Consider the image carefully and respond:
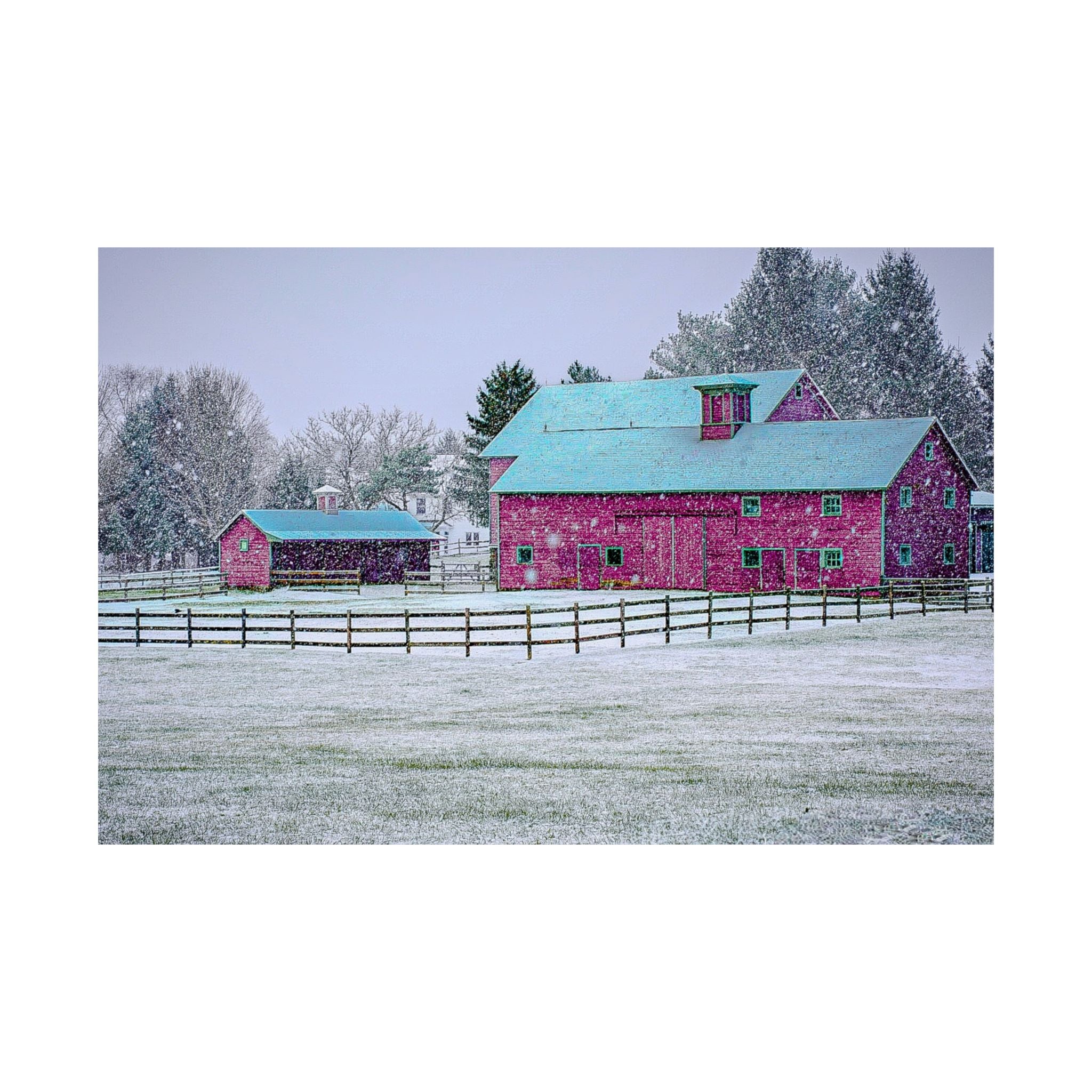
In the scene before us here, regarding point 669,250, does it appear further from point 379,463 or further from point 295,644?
point 295,644

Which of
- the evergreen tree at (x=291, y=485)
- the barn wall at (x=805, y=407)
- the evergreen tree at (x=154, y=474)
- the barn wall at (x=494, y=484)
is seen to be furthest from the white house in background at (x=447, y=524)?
the barn wall at (x=805, y=407)

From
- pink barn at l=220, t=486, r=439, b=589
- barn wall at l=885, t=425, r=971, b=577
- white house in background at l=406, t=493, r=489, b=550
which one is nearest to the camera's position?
pink barn at l=220, t=486, r=439, b=589

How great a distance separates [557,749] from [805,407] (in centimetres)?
1061

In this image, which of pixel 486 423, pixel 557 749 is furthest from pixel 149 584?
pixel 557 749

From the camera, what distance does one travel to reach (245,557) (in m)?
13.7

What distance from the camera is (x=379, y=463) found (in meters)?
13.1

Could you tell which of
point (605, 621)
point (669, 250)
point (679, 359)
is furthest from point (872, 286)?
point (605, 621)

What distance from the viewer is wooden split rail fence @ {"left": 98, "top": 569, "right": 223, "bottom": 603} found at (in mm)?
11359

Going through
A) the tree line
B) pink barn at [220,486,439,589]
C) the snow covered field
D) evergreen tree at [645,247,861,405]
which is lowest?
the snow covered field

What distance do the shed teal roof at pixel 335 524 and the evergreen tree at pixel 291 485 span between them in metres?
0.09

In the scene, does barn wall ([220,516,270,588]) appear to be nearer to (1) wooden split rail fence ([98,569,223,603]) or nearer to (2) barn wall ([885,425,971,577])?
(1) wooden split rail fence ([98,569,223,603])

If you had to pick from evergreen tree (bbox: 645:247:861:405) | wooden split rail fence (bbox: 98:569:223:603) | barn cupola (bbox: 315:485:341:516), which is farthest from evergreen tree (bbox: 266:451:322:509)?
evergreen tree (bbox: 645:247:861:405)

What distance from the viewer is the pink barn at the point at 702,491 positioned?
1669cm

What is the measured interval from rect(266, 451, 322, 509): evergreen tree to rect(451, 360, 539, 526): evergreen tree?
2090mm
